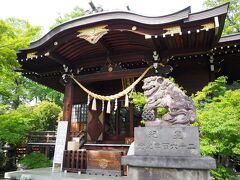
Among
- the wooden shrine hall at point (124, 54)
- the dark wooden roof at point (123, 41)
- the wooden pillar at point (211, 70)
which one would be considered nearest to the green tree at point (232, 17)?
the wooden shrine hall at point (124, 54)

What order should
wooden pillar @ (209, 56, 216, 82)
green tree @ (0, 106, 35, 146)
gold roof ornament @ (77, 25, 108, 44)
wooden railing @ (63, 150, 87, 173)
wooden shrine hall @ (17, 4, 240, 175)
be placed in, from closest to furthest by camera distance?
wooden shrine hall @ (17, 4, 240, 175) < gold roof ornament @ (77, 25, 108, 44) < wooden railing @ (63, 150, 87, 173) < wooden pillar @ (209, 56, 216, 82) < green tree @ (0, 106, 35, 146)

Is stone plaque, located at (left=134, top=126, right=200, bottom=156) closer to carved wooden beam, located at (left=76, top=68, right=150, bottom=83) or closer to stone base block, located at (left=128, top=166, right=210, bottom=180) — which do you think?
stone base block, located at (left=128, top=166, right=210, bottom=180)

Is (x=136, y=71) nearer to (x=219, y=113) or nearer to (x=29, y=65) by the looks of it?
(x=219, y=113)

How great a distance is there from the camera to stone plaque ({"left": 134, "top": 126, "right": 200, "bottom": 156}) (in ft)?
15.0

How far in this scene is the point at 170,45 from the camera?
9.03 m

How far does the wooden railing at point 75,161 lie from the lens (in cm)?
955

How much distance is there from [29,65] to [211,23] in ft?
27.4

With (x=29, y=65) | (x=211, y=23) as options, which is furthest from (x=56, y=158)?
(x=211, y=23)

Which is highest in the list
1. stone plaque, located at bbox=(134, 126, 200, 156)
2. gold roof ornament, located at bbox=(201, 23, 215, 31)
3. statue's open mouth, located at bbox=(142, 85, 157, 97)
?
gold roof ornament, located at bbox=(201, 23, 215, 31)

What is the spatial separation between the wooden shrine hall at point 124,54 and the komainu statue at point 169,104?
348 cm

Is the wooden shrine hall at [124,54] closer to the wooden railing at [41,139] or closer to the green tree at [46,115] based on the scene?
the wooden railing at [41,139]

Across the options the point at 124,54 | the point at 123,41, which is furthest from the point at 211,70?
the point at 123,41

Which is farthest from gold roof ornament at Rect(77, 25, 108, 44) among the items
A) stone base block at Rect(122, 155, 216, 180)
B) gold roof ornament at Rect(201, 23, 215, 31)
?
stone base block at Rect(122, 155, 216, 180)

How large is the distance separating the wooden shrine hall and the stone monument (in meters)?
3.72
